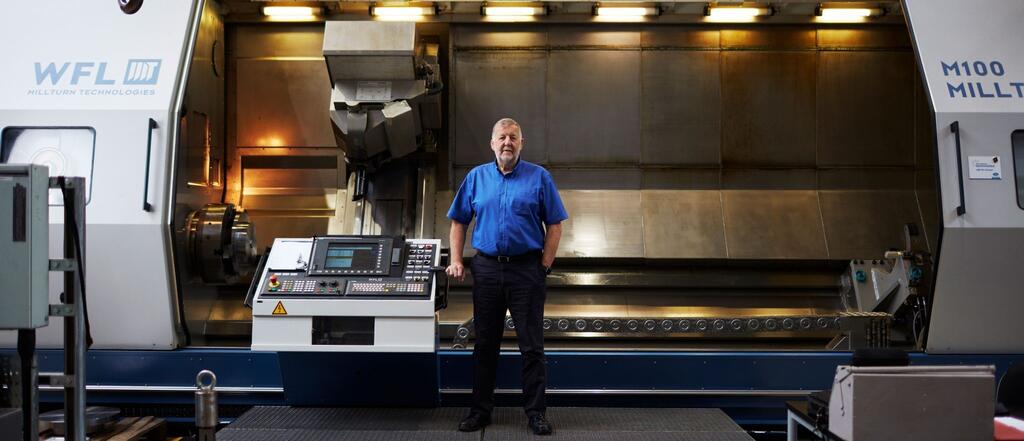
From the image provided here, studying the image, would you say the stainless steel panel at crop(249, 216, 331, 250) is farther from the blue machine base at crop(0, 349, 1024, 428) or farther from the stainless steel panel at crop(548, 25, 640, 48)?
the stainless steel panel at crop(548, 25, 640, 48)

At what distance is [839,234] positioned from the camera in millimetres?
6086

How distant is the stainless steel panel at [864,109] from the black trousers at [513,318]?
3571 millimetres

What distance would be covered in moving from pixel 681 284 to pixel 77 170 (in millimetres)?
4303

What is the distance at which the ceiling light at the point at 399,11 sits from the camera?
236 inches

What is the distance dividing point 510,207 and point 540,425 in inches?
44.3

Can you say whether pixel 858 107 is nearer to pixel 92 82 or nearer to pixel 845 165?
pixel 845 165

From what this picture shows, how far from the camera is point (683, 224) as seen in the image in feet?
20.2

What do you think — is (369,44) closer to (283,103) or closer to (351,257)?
(351,257)

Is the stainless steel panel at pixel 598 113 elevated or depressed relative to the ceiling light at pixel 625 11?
depressed

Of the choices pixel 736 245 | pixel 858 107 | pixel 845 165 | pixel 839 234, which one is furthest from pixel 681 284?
pixel 858 107

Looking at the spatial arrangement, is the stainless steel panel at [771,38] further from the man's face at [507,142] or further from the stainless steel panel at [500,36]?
the man's face at [507,142]

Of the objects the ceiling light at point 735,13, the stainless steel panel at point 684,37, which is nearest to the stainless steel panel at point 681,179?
the stainless steel panel at point 684,37

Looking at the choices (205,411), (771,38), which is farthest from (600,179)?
(205,411)

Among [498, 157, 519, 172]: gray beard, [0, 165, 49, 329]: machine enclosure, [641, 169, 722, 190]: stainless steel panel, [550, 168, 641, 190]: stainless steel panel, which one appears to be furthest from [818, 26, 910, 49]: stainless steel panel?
[0, 165, 49, 329]: machine enclosure
